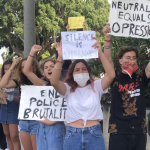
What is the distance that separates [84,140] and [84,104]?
1.23 ft

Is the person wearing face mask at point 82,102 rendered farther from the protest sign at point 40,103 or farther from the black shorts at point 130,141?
the protest sign at point 40,103

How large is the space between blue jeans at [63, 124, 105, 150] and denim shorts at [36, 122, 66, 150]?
0.60 meters

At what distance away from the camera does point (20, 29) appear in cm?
1839

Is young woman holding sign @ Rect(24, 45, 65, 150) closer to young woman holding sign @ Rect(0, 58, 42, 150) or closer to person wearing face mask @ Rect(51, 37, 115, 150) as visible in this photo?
young woman holding sign @ Rect(0, 58, 42, 150)

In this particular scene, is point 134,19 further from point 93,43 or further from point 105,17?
point 105,17

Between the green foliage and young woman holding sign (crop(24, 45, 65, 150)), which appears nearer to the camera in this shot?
young woman holding sign (crop(24, 45, 65, 150))

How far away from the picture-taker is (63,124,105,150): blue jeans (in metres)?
2.76

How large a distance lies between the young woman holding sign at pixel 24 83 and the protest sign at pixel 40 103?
11 cm

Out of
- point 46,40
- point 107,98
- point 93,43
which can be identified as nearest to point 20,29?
point 46,40

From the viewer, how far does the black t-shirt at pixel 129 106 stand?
2.96m

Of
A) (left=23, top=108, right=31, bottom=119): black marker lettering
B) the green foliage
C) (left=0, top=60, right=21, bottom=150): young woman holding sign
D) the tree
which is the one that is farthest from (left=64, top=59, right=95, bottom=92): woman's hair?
the tree

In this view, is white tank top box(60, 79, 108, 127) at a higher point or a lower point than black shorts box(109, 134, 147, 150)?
higher

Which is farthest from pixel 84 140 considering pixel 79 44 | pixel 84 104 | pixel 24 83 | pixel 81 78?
pixel 24 83

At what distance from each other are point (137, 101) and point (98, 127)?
543 mm
